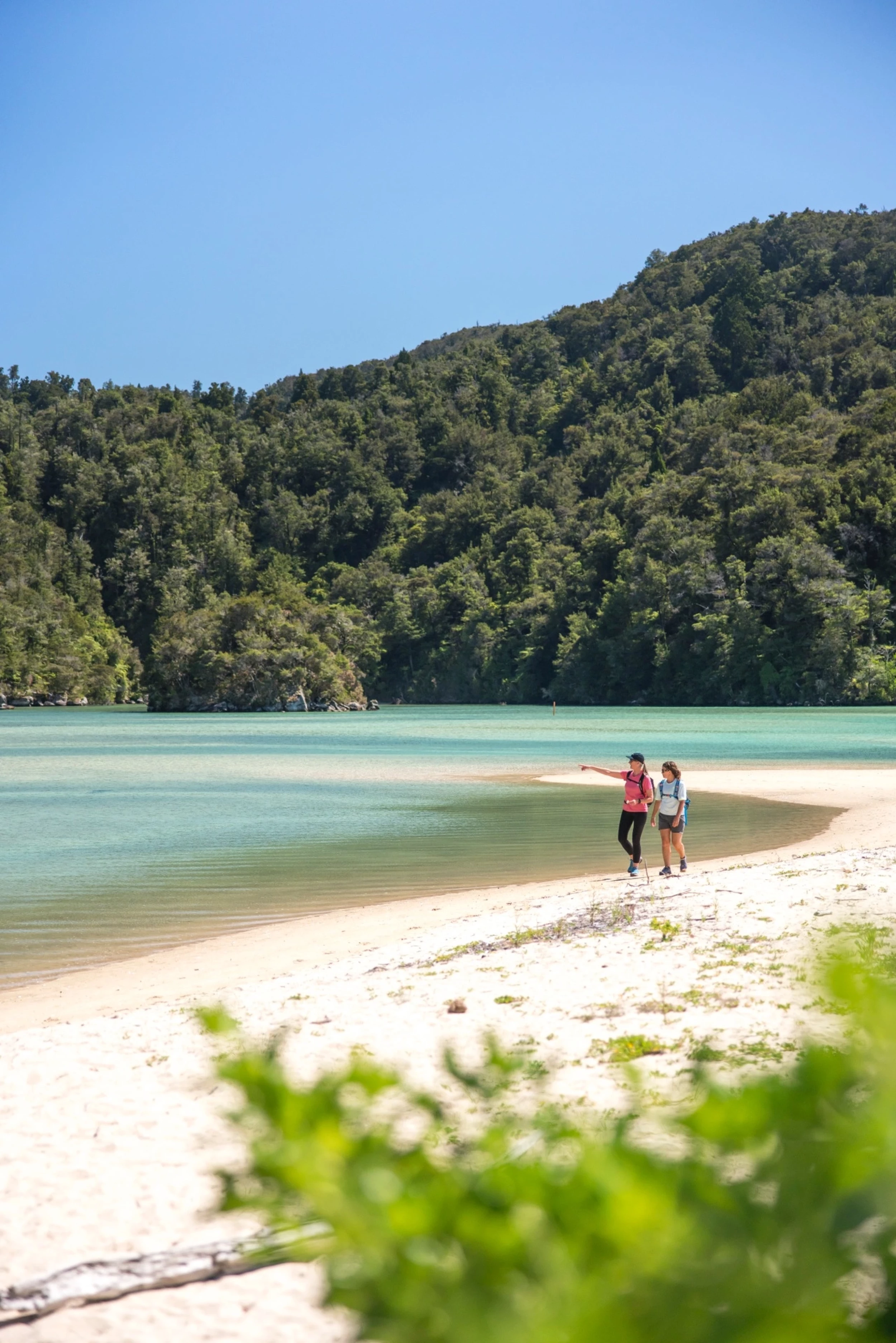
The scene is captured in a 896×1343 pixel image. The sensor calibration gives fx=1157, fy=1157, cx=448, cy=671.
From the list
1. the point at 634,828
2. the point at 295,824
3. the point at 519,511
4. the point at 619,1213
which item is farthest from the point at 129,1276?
the point at 519,511

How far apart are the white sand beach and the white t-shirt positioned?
796 millimetres

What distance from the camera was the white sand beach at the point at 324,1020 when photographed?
3.89 meters

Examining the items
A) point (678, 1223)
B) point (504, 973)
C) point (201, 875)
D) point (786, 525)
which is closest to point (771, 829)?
point (201, 875)

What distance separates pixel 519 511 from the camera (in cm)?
11981

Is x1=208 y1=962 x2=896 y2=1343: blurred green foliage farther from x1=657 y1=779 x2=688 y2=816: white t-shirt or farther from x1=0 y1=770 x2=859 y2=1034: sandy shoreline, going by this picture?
x1=657 y1=779 x2=688 y2=816: white t-shirt

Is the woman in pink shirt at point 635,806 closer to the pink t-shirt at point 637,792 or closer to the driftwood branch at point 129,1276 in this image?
the pink t-shirt at point 637,792

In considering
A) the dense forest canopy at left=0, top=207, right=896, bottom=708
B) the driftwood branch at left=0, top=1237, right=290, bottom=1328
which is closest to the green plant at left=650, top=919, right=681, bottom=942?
the driftwood branch at left=0, top=1237, right=290, bottom=1328

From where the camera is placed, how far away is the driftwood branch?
3.48 meters

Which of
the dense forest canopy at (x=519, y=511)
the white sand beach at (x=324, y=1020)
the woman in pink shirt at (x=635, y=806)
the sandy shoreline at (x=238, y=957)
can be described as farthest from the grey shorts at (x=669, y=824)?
the dense forest canopy at (x=519, y=511)

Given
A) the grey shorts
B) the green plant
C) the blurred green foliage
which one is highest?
the blurred green foliage

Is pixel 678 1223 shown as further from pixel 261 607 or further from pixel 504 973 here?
pixel 261 607

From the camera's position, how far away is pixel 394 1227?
111cm

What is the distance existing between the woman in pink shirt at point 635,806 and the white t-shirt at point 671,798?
226mm

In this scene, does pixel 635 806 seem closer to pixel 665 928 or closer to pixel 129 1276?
pixel 665 928
